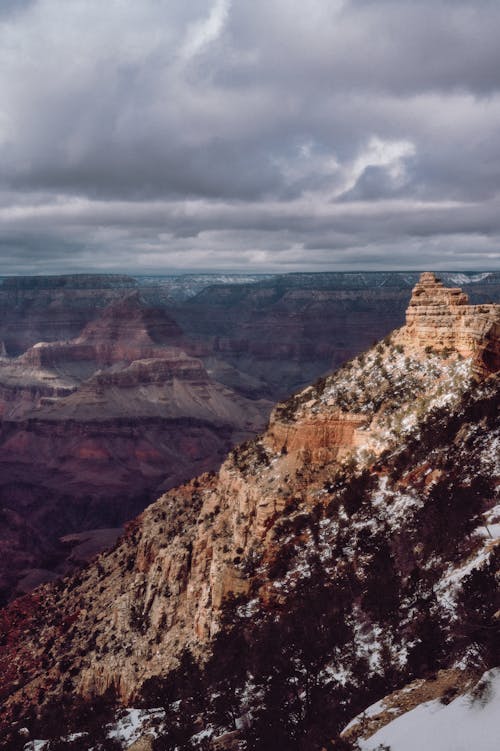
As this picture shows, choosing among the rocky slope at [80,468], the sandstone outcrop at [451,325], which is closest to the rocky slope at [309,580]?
the sandstone outcrop at [451,325]

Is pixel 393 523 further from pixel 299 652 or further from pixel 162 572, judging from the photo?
pixel 162 572

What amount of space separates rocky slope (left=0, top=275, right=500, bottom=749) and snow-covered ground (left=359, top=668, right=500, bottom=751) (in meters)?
1.05

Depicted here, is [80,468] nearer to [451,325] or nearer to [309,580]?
[451,325]

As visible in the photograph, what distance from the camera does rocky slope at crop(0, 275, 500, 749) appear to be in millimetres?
24859

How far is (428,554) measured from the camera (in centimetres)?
2923

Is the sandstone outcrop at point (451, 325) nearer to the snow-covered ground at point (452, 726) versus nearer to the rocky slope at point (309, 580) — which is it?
the rocky slope at point (309, 580)

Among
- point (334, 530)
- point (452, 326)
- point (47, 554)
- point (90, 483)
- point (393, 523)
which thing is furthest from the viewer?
point (90, 483)

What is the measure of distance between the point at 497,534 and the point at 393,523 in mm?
7547

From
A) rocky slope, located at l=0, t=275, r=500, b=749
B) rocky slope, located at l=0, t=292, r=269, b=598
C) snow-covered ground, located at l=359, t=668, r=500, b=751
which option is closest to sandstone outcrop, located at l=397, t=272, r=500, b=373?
rocky slope, located at l=0, t=275, r=500, b=749

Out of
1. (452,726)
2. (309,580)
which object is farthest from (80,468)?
(452,726)

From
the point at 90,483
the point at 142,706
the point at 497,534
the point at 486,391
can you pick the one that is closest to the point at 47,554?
the point at 90,483

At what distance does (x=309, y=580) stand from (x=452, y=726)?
15507 millimetres

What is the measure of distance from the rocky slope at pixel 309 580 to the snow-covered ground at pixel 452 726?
1048 millimetres

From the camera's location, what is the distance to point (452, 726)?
59.2 ft
